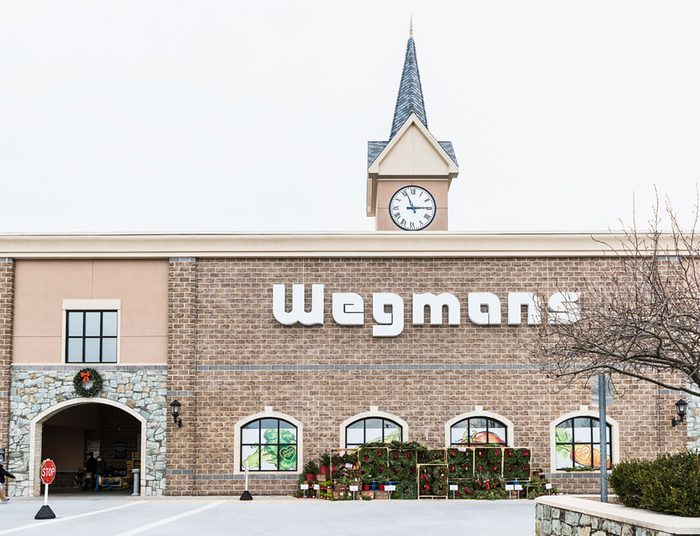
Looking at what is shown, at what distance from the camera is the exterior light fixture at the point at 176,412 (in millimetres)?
24500

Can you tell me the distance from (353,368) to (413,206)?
23.6ft

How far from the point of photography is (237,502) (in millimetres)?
23328

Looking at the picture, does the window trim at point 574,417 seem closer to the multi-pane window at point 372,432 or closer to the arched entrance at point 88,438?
the multi-pane window at point 372,432

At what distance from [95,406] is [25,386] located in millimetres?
6501

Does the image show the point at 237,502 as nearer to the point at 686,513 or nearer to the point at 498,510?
Answer: the point at 498,510

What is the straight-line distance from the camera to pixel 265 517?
18938 millimetres

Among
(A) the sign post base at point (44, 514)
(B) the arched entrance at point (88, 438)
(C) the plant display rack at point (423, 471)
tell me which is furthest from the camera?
(B) the arched entrance at point (88, 438)

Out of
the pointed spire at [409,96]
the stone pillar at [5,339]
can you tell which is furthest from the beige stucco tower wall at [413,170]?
the stone pillar at [5,339]

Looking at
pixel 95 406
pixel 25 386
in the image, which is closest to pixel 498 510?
pixel 25 386

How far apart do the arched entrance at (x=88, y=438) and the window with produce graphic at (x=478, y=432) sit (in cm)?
954

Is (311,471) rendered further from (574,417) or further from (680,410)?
(680,410)

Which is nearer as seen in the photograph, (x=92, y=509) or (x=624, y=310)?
(x=624, y=310)

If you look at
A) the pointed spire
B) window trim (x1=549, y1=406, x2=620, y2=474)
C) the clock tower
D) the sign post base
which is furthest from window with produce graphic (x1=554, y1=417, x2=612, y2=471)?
the sign post base

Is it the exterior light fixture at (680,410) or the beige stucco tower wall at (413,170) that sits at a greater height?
the beige stucco tower wall at (413,170)
